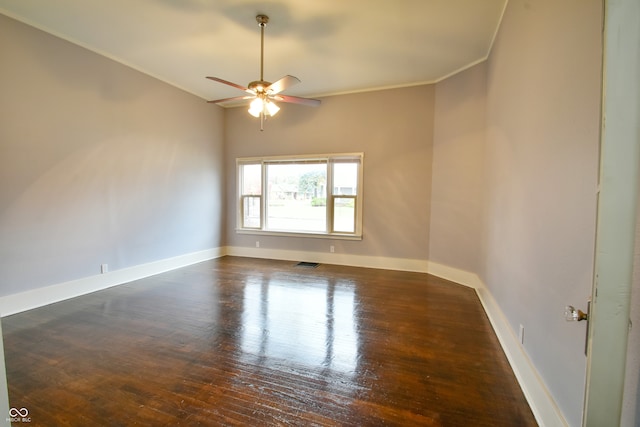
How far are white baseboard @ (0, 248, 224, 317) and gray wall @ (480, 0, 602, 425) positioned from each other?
5042 mm

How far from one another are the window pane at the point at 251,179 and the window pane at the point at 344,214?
1.84m

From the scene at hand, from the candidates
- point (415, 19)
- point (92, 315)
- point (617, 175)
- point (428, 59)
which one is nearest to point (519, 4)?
point (415, 19)

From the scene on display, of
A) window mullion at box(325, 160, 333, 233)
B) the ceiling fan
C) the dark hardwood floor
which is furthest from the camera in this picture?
window mullion at box(325, 160, 333, 233)

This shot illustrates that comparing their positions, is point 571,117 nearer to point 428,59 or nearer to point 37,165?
point 428,59

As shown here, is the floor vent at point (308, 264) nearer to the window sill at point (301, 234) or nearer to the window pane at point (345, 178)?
the window sill at point (301, 234)

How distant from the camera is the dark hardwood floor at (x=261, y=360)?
1705 mm

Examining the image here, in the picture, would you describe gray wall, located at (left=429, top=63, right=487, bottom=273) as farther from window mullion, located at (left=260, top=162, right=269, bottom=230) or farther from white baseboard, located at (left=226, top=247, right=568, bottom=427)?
window mullion, located at (left=260, top=162, right=269, bottom=230)

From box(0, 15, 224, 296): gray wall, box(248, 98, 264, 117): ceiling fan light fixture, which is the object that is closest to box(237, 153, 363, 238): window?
box(0, 15, 224, 296): gray wall

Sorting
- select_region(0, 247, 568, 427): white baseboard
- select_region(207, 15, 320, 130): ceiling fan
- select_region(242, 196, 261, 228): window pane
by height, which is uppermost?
select_region(207, 15, 320, 130): ceiling fan

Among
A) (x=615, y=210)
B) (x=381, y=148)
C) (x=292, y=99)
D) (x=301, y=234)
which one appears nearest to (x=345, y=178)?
(x=381, y=148)

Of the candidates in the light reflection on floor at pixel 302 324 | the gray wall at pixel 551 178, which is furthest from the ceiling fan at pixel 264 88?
the light reflection on floor at pixel 302 324

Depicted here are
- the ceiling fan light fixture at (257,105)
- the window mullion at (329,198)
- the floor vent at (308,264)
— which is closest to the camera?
the ceiling fan light fixture at (257,105)

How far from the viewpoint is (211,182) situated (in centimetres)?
593
